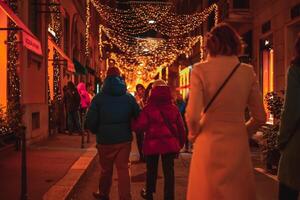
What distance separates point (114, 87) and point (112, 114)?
1.17ft

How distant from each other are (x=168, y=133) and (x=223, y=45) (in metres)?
2.97

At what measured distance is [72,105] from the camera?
61.2 ft

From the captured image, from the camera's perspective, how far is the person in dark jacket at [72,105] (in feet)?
60.8

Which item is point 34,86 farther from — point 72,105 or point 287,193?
point 287,193

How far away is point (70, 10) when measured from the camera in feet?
80.9

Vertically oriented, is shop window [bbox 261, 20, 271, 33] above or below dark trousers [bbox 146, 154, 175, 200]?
above

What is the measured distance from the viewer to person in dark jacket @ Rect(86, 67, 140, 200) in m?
6.66

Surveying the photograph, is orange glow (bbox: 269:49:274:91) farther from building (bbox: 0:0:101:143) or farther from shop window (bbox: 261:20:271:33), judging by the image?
building (bbox: 0:0:101:143)

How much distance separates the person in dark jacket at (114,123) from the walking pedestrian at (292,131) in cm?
245

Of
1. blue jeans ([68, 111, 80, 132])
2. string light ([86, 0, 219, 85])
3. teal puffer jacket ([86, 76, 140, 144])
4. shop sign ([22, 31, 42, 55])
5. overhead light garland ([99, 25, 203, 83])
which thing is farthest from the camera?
overhead light garland ([99, 25, 203, 83])

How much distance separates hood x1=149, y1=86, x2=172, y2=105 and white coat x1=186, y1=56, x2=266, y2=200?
9.39 feet

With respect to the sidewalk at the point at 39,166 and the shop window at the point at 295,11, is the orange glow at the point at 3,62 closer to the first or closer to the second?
the sidewalk at the point at 39,166

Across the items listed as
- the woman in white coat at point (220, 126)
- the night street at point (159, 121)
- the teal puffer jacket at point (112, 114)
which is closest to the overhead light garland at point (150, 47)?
the night street at point (159, 121)

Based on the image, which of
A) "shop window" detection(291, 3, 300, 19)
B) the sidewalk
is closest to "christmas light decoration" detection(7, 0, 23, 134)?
the sidewalk
